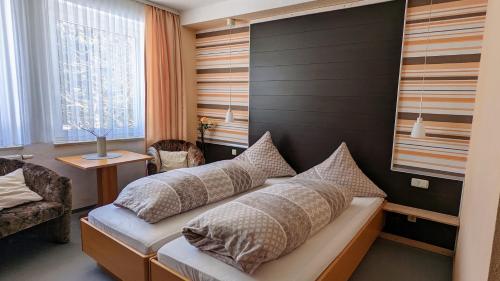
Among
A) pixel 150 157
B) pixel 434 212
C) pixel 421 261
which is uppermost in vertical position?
pixel 150 157

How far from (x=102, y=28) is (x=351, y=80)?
9.62 ft

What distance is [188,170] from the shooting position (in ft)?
7.87

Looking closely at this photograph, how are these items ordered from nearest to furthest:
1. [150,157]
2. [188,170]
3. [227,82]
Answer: [188,170]
[150,157]
[227,82]

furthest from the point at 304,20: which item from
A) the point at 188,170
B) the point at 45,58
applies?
the point at 45,58

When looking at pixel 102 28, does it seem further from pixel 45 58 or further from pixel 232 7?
pixel 232 7

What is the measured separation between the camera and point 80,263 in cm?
229

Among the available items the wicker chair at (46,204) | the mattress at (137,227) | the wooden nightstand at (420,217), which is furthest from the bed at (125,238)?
the wooden nightstand at (420,217)

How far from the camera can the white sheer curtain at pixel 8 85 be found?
2597 millimetres

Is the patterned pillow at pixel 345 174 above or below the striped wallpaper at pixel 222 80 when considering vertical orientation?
below

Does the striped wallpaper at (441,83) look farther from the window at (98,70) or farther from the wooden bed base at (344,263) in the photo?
the window at (98,70)

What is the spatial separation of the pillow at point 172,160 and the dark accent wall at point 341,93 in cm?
110

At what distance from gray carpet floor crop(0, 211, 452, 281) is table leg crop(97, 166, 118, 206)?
466 millimetres

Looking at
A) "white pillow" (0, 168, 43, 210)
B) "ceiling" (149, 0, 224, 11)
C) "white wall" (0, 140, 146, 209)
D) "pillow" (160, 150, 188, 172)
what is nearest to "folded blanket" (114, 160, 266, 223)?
"white pillow" (0, 168, 43, 210)

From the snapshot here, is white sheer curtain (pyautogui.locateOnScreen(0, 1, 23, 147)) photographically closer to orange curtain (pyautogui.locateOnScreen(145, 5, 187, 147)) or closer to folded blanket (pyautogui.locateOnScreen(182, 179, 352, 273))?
orange curtain (pyautogui.locateOnScreen(145, 5, 187, 147))
